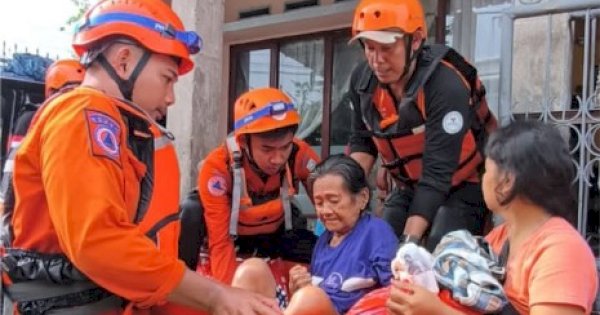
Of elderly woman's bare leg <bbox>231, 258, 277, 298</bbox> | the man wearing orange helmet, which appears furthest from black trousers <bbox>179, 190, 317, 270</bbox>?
elderly woman's bare leg <bbox>231, 258, 277, 298</bbox>

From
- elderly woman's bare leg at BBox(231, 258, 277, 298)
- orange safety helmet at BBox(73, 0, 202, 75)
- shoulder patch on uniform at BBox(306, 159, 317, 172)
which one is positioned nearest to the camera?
orange safety helmet at BBox(73, 0, 202, 75)

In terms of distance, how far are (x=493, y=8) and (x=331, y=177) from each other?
2.33 meters

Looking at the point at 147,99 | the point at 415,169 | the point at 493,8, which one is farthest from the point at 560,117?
the point at 147,99

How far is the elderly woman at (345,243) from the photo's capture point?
2834mm

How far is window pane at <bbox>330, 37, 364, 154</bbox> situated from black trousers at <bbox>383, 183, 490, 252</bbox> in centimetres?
322

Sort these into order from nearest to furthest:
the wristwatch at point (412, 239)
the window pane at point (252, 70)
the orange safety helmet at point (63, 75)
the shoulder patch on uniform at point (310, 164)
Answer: the wristwatch at point (412, 239), the shoulder patch on uniform at point (310, 164), the orange safety helmet at point (63, 75), the window pane at point (252, 70)

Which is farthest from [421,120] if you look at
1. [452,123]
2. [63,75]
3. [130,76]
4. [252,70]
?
[252,70]

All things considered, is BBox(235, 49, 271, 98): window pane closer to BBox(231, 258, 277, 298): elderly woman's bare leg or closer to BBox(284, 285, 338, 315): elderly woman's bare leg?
BBox(231, 258, 277, 298): elderly woman's bare leg

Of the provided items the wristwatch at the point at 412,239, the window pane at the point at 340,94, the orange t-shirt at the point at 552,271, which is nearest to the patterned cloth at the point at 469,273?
the orange t-shirt at the point at 552,271

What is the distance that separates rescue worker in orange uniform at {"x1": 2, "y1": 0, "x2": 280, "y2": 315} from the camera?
191 centimetres

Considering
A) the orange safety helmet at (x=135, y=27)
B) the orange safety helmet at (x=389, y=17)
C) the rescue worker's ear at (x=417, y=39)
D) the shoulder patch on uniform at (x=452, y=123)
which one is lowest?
the shoulder patch on uniform at (x=452, y=123)

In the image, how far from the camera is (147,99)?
2.21m

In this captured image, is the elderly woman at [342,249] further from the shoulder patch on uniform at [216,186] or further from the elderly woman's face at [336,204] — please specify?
the shoulder patch on uniform at [216,186]

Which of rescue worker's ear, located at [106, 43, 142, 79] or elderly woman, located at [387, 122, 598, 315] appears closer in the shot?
elderly woman, located at [387, 122, 598, 315]
